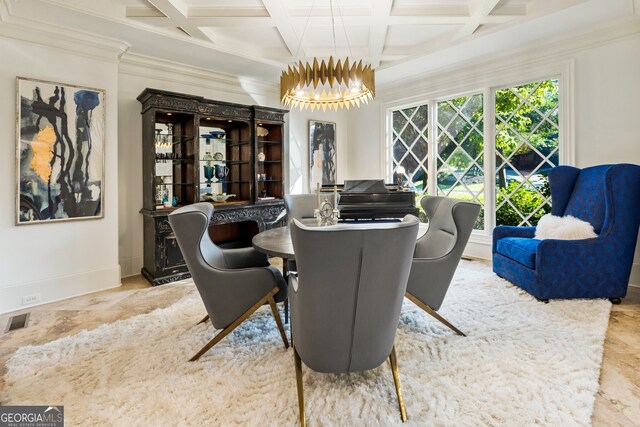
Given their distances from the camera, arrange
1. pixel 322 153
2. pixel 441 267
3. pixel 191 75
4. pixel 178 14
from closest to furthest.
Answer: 1. pixel 441 267
2. pixel 178 14
3. pixel 191 75
4. pixel 322 153

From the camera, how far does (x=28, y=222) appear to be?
294cm

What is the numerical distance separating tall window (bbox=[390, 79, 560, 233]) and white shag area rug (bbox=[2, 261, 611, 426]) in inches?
77.1

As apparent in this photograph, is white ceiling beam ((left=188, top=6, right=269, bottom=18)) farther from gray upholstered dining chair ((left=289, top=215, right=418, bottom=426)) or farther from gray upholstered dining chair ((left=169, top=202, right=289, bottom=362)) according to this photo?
gray upholstered dining chair ((left=289, top=215, right=418, bottom=426))

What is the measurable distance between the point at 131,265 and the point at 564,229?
4.44m

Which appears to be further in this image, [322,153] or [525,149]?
[322,153]

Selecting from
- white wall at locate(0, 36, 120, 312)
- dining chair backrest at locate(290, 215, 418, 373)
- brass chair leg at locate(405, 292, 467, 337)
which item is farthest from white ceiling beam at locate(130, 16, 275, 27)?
brass chair leg at locate(405, 292, 467, 337)

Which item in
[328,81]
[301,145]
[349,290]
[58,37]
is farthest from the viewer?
[301,145]

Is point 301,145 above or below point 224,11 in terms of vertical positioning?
below

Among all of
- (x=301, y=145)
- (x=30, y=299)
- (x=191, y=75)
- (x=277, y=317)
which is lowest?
(x=30, y=299)

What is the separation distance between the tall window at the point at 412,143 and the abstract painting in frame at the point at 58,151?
13.0 ft

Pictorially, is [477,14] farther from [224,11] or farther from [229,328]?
[229,328]

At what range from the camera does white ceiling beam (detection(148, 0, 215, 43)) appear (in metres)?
2.75

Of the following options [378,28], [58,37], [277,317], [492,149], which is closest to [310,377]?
[277,317]

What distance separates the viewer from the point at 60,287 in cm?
314
